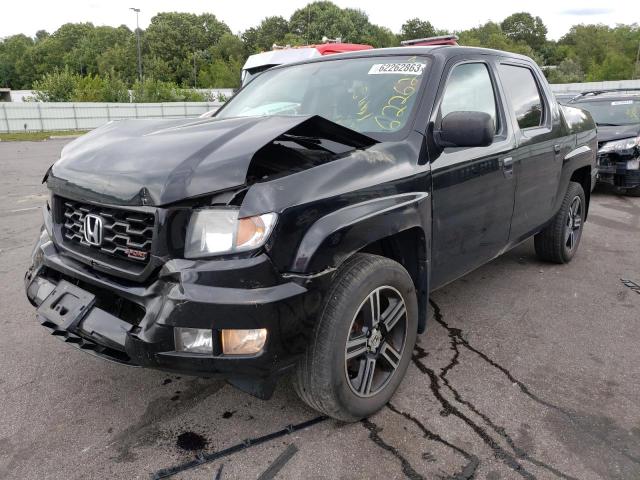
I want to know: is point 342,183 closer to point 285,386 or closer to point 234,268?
point 234,268

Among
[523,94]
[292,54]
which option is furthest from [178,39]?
[523,94]

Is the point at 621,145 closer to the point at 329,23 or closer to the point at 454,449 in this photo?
the point at 454,449

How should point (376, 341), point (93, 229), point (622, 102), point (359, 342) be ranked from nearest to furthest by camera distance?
point (93, 229) → point (359, 342) → point (376, 341) → point (622, 102)

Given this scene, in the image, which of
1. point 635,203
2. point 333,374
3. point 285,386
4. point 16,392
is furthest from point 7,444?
point 635,203

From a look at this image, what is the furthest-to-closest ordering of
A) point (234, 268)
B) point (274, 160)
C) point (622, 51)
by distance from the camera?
point (622, 51) → point (274, 160) → point (234, 268)

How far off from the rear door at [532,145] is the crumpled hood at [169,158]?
1584 mm

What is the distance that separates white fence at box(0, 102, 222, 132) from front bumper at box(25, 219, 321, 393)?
2578 centimetres

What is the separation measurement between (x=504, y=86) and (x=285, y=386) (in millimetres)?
Answer: 2502

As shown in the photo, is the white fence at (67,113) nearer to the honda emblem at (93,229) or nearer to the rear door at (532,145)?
the rear door at (532,145)

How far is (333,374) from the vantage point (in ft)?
7.66

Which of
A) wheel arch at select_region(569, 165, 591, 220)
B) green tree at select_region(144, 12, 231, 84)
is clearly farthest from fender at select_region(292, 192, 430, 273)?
green tree at select_region(144, 12, 231, 84)

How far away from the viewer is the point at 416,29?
3297 inches

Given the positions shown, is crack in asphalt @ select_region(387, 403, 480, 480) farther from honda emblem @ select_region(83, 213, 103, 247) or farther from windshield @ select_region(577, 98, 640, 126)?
windshield @ select_region(577, 98, 640, 126)

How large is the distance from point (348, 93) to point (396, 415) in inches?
73.8
